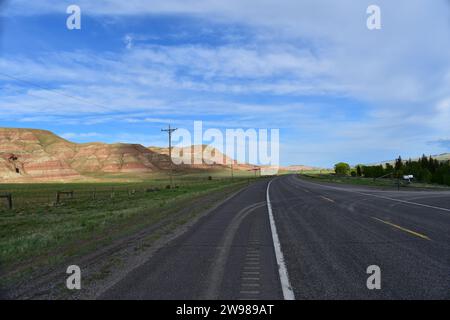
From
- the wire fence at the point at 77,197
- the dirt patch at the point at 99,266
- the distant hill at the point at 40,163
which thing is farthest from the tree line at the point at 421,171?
the distant hill at the point at 40,163

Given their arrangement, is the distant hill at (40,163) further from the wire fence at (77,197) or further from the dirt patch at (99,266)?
the dirt patch at (99,266)

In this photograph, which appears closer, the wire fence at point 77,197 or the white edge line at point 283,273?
the white edge line at point 283,273

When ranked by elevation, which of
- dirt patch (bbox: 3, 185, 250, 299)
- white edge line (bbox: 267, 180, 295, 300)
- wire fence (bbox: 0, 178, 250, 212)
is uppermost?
white edge line (bbox: 267, 180, 295, 300)

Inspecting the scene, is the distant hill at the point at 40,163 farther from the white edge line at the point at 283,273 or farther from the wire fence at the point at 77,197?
the white edge line at the point at 283,273

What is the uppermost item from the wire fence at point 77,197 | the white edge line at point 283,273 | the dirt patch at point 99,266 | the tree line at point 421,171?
the tree line at point 421,171

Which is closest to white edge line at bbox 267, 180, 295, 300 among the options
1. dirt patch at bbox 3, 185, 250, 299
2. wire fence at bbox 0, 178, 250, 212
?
dirt patch at bbox 3, 185, 250, 299

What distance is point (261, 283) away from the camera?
6289mm

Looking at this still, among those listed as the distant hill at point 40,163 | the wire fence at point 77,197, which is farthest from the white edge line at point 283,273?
the distant hill at point 40,163

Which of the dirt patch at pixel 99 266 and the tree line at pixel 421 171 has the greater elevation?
the tree line at pixel 421 171

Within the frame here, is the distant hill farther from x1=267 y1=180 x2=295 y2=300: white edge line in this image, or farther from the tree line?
x1=267 y1=180 x2=295 y2=300: white edge line

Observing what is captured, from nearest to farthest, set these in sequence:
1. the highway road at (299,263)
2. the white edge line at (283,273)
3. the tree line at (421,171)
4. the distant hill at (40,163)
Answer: the white edge line at (283,273)
the highway road at (299,263)
the tree line at (421,171)
the distant hill at (40,163)

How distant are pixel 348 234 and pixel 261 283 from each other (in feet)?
18.0

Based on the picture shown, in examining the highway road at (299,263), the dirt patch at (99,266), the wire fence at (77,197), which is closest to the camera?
the highway road at (299,263)
